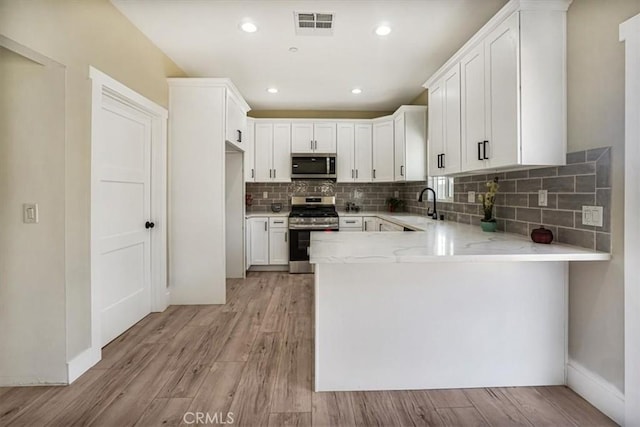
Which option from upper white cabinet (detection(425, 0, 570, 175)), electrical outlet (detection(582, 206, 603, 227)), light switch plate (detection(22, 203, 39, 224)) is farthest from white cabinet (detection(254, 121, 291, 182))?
electrical outlet (detection(582, 206, 603, 227))

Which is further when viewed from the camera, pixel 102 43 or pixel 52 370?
A: pixel 102 43

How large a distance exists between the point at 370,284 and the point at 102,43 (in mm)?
2481

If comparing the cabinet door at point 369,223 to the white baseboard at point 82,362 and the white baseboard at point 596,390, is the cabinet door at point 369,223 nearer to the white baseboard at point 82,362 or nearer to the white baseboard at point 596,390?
the white baseboard at point 596,390

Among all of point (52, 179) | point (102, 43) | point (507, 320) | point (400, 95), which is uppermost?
point (400, 95)

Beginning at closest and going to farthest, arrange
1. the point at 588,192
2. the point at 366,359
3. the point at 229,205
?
1. the point at 588,192
2. the point at 366,359
3. the point at 229,205

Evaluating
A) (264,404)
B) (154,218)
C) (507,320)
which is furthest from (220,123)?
(507,320)

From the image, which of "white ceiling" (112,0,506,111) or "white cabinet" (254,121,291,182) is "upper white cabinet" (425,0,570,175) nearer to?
"white ceiling" (112,0,506,111)

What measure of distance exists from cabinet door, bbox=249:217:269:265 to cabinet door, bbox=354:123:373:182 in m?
1.61

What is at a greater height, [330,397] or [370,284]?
[370,284]

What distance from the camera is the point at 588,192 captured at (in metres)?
1.73

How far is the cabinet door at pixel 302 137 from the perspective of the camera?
4906 millimetres

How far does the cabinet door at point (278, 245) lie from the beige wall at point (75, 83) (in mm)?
2737

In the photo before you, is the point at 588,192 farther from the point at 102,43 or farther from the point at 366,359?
the point at 102,43

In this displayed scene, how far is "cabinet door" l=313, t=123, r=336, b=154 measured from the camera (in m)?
4.93
